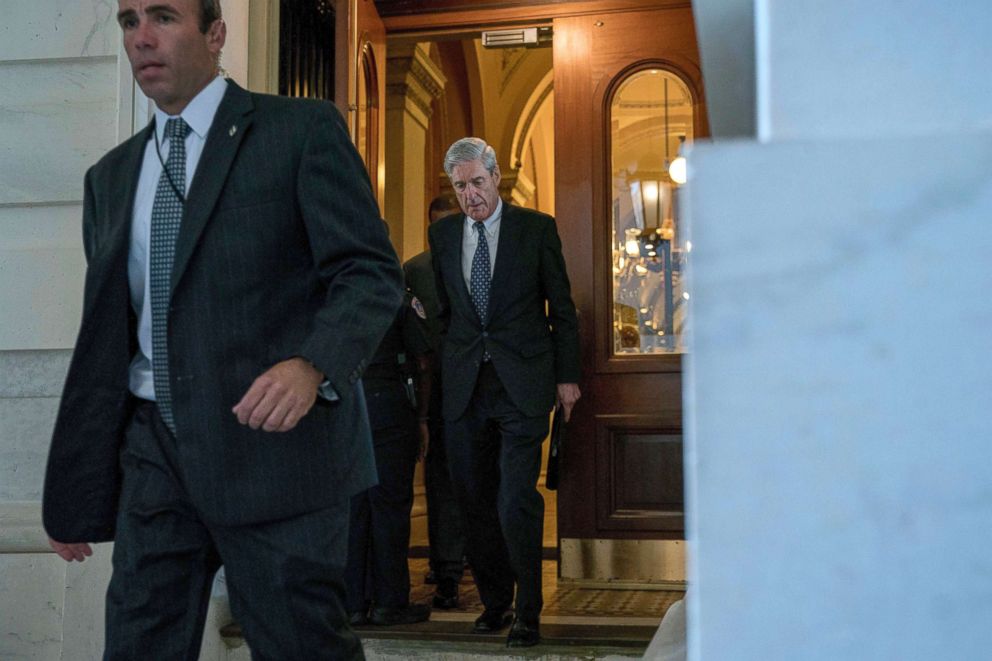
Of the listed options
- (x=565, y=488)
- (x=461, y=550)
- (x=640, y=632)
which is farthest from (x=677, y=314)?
(x=640, y=632)

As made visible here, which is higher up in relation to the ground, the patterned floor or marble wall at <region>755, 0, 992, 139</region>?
marble wall at <region>755, 0, 992, 139</region>

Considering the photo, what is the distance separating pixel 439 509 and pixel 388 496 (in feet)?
2.98

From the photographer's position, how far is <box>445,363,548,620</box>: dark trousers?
14.3ft

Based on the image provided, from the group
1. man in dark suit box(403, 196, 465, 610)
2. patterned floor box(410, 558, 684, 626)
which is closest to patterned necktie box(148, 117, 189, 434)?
patterned floor box(410, 558, 684, 626)

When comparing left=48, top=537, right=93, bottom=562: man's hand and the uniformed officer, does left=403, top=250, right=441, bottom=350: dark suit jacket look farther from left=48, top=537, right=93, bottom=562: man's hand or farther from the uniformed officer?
left=48, top=537, right=93, bottom=562: man's hand

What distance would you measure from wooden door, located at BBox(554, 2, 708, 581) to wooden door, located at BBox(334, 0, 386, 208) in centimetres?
105

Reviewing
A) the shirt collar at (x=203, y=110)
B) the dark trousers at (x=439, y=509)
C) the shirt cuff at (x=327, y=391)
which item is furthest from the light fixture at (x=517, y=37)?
the shirt cuff at (x=327, y=391)

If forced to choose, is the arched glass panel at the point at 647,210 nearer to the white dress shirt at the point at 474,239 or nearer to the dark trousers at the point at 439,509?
the dark trousers at the point at 439,509

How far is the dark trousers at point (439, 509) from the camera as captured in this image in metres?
5.64

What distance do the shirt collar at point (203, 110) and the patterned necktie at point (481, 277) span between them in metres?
2.44

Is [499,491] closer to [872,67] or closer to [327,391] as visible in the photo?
[327,391]

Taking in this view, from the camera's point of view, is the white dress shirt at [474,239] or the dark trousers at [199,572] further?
the white dress shirt at [474,239]

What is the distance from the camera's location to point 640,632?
419 centimetres

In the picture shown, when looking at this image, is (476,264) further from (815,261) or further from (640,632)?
(815,261)
